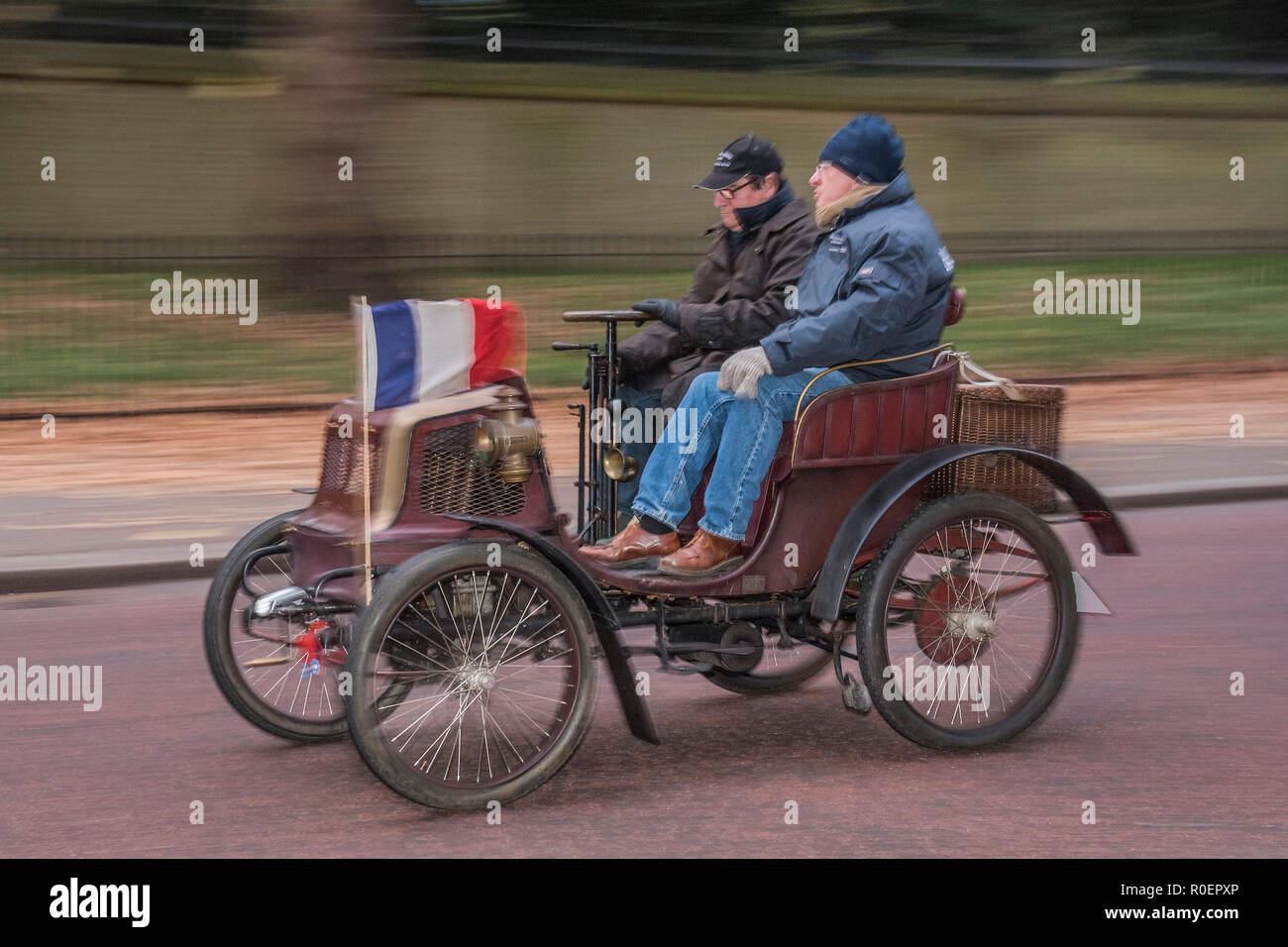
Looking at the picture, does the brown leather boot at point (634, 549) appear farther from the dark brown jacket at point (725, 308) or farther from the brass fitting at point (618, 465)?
the dark brown jacket at point (725, 308)

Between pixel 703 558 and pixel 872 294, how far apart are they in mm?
948

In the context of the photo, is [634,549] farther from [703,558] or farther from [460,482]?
[460,482]

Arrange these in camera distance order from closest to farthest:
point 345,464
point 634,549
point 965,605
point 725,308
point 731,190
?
point 345,464, point 634,549, point 965,605, point 725,308, point 731,190

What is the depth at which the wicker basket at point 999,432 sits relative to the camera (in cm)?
545

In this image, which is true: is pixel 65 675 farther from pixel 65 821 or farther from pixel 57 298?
pixel 57 298

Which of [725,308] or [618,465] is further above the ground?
[725,308]

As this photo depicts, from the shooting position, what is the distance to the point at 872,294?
5.18m

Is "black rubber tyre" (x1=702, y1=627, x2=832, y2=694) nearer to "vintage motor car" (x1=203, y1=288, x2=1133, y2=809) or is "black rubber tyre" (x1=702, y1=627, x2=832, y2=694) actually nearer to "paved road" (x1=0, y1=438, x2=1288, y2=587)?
"vintage motor car" (x1=203, y1=288, x2=1133, y2=809)

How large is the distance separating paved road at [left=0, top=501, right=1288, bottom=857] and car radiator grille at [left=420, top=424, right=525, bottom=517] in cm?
86

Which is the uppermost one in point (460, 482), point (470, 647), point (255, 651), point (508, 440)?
point (508, 440)

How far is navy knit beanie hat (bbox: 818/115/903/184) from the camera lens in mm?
5352

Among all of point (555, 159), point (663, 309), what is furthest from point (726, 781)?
point (555, 159)

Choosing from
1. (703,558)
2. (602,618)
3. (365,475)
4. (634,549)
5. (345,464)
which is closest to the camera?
(365,475)

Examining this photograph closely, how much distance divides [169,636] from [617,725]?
8.35 ft
